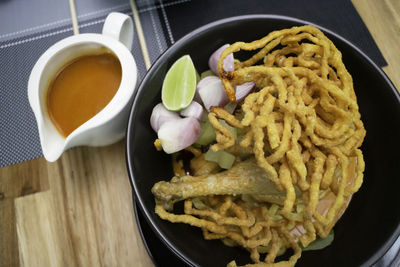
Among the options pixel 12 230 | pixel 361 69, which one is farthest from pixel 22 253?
pixel 361 69

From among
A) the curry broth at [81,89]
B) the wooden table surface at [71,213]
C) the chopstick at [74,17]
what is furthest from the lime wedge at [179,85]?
the chopstick at [74,17]

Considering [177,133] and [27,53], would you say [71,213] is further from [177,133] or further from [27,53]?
[27,53]

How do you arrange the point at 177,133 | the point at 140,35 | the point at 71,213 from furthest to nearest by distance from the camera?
the point at 140,35
the point at 71,213
the point at 177,133

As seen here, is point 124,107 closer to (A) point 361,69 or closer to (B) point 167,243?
→ (B) point 167,243

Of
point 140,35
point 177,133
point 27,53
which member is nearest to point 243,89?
point 177,133

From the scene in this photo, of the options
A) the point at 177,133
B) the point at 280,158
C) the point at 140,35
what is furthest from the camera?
the point at 140,35

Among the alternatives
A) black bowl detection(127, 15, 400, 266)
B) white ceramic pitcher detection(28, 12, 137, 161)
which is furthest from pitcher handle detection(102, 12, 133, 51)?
black bowl detection(127, 15, 400, 266)
